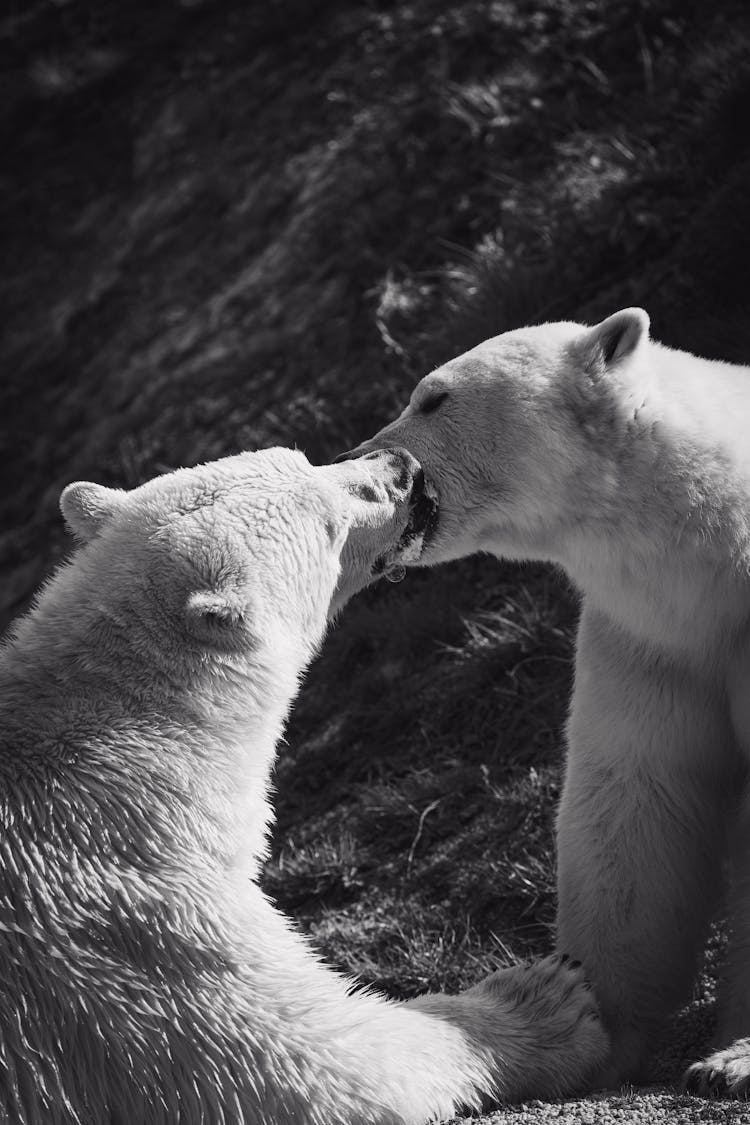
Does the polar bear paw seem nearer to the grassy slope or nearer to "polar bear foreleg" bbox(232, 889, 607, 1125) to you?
the grassy slope

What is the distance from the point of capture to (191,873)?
358cm

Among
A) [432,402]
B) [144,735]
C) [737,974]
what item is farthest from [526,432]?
[737,974]

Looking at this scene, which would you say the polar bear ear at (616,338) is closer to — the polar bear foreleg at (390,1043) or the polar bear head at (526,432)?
the polar bear head at (526,432)

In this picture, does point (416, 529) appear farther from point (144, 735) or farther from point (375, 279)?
point (375, 279)

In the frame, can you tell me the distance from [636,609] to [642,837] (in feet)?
2.21

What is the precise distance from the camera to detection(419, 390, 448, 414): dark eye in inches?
180

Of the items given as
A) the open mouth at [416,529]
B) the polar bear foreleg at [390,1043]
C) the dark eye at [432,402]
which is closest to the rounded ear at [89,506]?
the open mouth at [416,529]

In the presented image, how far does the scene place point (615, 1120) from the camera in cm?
337

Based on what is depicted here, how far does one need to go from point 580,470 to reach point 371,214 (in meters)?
4.49

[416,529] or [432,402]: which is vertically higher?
[432,402]

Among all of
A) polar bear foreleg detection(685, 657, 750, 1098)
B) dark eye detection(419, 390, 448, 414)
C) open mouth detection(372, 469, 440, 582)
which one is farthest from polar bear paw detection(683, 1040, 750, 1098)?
dark eye detection(419, 390, 448, 414)

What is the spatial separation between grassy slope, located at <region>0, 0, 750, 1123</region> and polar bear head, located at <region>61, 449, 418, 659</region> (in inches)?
56.9

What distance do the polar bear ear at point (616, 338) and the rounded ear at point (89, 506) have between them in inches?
59.2

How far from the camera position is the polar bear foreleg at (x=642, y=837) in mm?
4129
